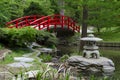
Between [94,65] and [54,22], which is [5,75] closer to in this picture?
[94,65]

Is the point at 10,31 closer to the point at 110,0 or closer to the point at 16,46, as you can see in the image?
the point at 16,46

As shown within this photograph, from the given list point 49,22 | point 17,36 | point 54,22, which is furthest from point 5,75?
point 54,22

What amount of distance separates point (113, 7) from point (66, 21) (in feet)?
33.3

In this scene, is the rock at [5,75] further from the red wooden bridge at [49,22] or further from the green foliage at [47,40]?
the red wooden bridge at [49,22]

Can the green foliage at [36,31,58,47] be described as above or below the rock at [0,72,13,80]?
below

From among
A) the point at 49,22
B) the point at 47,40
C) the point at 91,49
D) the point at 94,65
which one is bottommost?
the point at 47,40

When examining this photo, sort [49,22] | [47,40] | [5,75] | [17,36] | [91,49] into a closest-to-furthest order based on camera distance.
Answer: [5,75]
[91,49]
[17,36]
[47,40]
[49,22]

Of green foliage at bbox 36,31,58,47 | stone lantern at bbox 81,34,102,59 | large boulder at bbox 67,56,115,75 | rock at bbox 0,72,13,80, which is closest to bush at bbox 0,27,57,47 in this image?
green foliage at bbox 36,31,58,47

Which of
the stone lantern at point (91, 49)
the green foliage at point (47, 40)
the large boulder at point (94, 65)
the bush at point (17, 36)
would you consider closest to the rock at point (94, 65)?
the large boulder at point (94, 65)

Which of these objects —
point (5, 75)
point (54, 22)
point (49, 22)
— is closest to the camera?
point (5, 75)

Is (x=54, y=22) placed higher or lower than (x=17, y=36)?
lower

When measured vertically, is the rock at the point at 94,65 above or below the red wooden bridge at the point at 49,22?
above

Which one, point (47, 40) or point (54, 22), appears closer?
point (47, 40)

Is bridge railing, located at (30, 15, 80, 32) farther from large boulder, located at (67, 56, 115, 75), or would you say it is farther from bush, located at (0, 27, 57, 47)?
large boulder, located at (67, 56, 115, 75)
